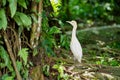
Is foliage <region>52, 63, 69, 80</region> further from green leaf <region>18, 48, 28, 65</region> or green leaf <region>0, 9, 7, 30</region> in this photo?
green leaf <region>0, 9, 7, 30</region>

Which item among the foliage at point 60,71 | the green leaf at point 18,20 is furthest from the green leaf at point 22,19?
the foliage at point 60,71

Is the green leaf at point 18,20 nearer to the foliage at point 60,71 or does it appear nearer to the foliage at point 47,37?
the foliage at point 47,37

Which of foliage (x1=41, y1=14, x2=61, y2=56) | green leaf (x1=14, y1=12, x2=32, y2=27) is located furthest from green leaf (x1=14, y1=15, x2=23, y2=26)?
foliage (x1=41, y1=14, x2=61, y2=56)

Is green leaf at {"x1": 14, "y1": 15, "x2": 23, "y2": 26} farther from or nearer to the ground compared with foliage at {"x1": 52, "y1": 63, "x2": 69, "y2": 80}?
farther from the ground

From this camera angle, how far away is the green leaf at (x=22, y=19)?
5208 mm

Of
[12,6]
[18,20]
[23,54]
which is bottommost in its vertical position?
[23,54]

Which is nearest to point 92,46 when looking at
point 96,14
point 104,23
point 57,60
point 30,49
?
point 57,60

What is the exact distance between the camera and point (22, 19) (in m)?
5.20

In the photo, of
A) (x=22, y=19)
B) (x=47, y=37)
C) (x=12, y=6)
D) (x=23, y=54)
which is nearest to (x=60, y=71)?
(x=47, y=37)

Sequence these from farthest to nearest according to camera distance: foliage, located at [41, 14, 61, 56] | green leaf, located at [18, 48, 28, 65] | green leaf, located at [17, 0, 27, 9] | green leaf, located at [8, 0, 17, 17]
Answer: foliage, located at [41, 14, 61, 56] → green leaf, located at [18, 48, 28, 65] → green leaf, located at [17, 0, 27, 9] → green leaf, located at [8, 0, 17, 17]

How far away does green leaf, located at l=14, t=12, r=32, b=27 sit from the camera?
17.1 ft

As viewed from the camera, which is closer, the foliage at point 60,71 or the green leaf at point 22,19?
the green leaf at point 22,19

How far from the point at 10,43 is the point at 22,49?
192 millimetres

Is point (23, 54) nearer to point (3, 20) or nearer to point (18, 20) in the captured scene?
point (18, 20)
